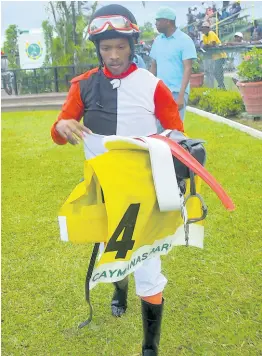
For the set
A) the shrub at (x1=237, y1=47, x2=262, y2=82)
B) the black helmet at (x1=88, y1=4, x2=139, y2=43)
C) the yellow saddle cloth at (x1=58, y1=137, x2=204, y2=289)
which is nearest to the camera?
the yellow saddle cloth at (x1=58, y1=137, x2=204, y2=289)

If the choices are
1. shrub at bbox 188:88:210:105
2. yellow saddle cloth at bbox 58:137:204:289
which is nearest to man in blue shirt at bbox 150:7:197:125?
yellow saddle cloth at bbox 58:137:204:289

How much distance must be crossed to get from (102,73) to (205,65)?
11693 mm

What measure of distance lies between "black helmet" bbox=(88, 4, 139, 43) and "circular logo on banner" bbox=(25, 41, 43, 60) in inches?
Answer: 842

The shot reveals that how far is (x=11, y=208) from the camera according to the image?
5430mm

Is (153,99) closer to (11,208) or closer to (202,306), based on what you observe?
(202,306)

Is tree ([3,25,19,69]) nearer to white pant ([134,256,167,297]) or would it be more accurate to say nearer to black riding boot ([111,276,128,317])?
black riding boot ([111,276,128,317])

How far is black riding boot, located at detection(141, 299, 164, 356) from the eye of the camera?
2.63 m

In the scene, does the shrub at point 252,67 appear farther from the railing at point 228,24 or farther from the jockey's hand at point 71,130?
the railing at point 228,24

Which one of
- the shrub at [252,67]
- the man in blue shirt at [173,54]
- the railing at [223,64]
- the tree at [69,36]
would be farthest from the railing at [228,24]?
the man in blue shirt at [173,54]

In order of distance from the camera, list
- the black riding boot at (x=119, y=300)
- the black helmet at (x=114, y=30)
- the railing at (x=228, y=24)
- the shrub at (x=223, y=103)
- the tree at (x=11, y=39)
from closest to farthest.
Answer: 1. the black helmet at (x=114, y=30)
2. the black riding boot at (x=119, y=300)
3. the shrub at (x=223, y=103)
4. the railing at (x=228, y=24)
5. the tree at (x=11, y=39)

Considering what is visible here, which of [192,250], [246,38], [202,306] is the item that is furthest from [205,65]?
[202,306]

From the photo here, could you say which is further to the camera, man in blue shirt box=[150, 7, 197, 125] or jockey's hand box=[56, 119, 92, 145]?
man in blue shirt box=[150, 7, 197, 125]

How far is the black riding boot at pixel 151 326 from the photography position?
8.63ft

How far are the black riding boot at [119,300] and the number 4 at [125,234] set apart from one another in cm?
126
